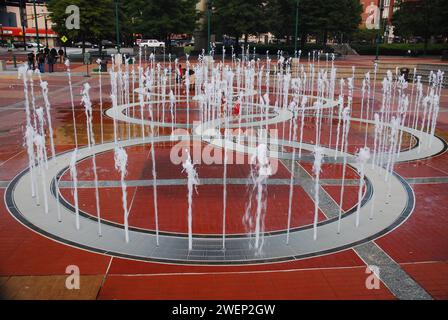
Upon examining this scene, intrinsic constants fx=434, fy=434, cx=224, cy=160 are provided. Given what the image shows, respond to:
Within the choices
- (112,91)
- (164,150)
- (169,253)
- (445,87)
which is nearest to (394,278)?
(169,253)

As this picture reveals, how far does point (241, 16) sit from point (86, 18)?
15.6 meters

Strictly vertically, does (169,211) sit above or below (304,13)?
below

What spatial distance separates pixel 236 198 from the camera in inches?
350

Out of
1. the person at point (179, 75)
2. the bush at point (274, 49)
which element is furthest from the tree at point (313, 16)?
the person at point (179, 75)

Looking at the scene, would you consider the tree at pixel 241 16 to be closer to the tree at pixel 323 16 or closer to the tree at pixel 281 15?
the tree at pixel 281 15

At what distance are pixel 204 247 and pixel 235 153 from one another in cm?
552

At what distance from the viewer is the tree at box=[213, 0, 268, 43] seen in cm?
4528

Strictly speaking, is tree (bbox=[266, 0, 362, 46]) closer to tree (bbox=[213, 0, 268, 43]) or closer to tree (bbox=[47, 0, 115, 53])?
tree (bbox=[213, 0, 268, 43])

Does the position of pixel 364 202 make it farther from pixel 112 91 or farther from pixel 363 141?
pixel 112 91

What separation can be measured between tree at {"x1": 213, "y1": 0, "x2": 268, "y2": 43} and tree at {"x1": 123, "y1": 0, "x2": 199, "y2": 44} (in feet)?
9.33

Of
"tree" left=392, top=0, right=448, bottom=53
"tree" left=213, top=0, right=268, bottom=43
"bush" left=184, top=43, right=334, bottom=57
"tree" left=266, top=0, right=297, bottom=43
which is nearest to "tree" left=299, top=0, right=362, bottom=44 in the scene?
"tree" left=266, top=0, right=297, bottom=43

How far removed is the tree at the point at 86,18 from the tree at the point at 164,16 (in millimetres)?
4087

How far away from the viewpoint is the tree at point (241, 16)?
45.3 meters

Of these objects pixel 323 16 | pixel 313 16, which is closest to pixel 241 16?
pixel 313 16
